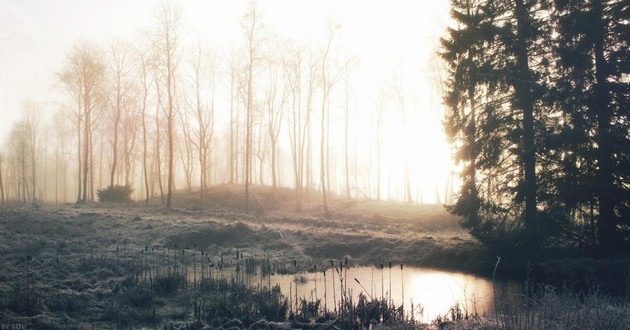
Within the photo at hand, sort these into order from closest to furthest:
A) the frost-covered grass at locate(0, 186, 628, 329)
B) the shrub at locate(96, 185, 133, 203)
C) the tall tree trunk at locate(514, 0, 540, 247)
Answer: the frost-covered grass at locate(0, 186, 628, 329) < the tall tree trunk at locate(514, 0, 540, 247) < the shrub at locate(96, 185, 133, 203)

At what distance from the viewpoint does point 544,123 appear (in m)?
16.4

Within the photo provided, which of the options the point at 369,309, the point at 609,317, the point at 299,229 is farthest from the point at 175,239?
the point at 609,317

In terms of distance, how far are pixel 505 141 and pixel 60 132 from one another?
62867 millimetres

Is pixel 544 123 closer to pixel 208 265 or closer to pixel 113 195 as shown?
pixel 208 265

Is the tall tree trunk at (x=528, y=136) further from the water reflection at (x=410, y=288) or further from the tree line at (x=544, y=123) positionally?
the water reflection at (x=410, y=288)

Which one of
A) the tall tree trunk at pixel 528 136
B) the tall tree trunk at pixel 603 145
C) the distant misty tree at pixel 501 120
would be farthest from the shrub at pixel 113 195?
the tall tree trunk at pixel 603 145

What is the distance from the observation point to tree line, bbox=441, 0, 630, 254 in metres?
14.9

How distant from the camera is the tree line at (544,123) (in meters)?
14.9

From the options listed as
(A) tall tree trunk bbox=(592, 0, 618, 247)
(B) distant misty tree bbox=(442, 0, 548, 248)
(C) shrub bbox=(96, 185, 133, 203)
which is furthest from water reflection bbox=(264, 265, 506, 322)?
(C) shrub bbox=(96, 185, 133, 203)

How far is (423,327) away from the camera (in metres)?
8.73

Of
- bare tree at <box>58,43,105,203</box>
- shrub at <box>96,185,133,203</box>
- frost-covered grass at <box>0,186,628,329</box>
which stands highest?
bare tree at <box>58,43,105,203</box>

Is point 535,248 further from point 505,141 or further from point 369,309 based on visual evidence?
point 369,309

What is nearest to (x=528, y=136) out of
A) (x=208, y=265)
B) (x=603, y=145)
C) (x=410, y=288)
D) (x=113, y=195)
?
(x=603, y=145)

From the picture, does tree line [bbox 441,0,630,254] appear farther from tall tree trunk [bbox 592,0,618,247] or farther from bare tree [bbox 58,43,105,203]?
bare tree [bbox 58,43,105,203]
